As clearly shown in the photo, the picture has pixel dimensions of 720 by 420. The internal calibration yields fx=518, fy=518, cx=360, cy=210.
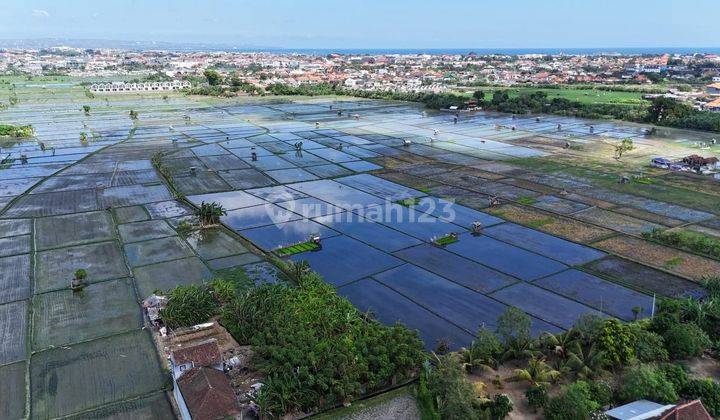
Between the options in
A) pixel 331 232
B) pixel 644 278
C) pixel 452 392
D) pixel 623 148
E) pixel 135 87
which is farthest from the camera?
pixel 135 87

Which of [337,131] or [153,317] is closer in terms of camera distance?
[153,317]

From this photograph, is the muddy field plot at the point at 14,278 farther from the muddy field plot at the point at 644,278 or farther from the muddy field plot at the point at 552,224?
Answer: the muddy field plot at the point at 644,278

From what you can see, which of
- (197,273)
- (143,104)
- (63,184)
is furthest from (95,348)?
(143,104)

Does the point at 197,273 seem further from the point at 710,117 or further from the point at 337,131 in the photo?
the point at 710,117

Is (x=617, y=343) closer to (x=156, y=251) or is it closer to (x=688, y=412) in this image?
(x=688, y=412)

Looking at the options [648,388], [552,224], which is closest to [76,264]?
[648,388]

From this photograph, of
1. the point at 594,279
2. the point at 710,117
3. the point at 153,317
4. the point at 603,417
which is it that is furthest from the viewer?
the point at 710,117
